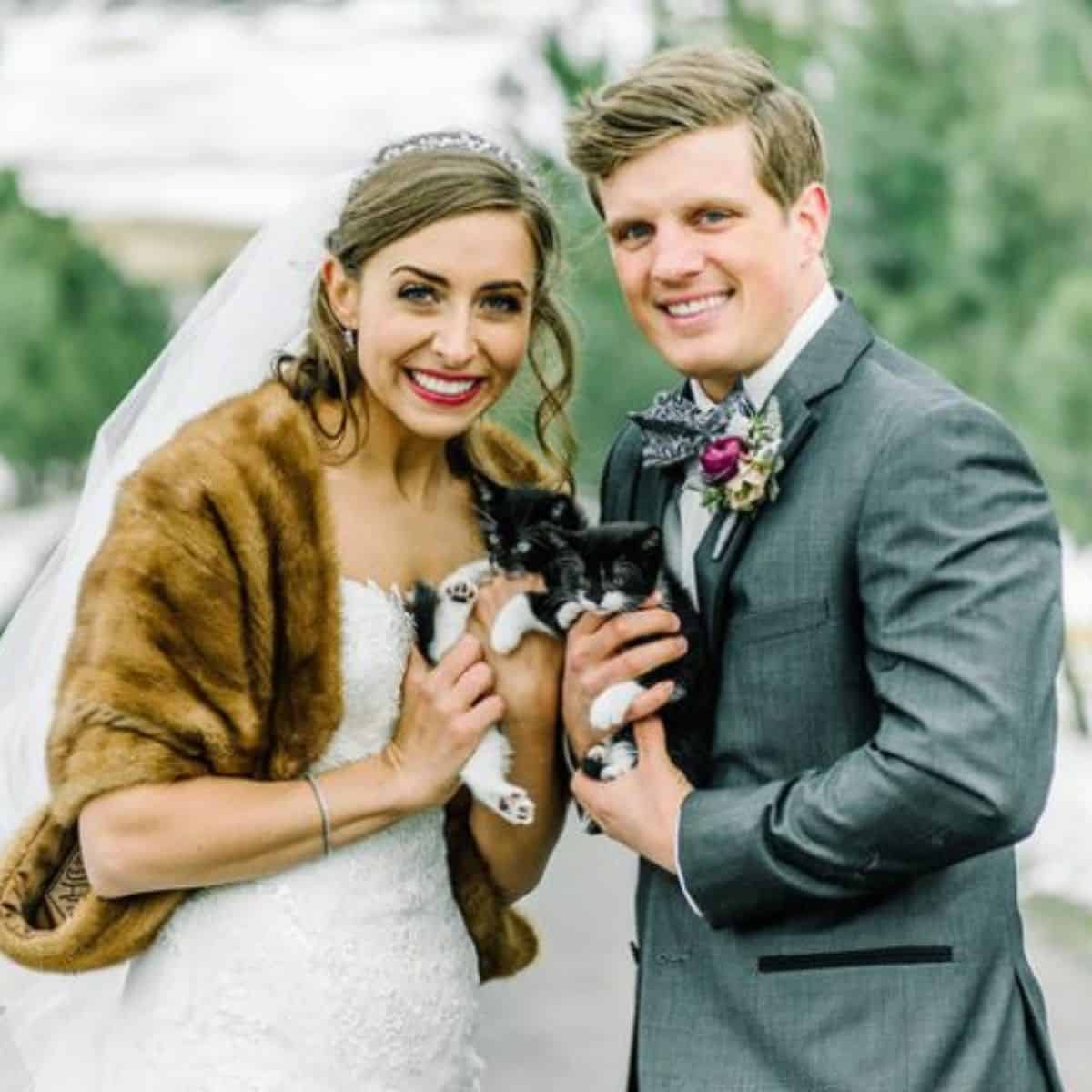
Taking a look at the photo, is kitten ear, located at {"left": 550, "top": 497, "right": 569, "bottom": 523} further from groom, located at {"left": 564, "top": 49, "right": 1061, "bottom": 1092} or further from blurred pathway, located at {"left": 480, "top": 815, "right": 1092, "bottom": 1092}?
blurred pathway, located at {"left": 480, "top": 815, "right": 1092, "bottom": 1092}

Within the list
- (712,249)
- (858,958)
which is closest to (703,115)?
(712,249)

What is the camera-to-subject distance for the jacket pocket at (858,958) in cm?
305

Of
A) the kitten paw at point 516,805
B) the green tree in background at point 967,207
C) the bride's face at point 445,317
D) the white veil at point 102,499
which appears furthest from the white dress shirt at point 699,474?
the green tree in background at point 967,207

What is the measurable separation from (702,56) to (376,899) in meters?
1.53

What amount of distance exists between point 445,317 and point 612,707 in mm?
717

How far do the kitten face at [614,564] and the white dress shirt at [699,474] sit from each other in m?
0.04

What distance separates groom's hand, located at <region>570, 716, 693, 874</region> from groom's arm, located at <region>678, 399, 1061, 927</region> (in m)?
0.20

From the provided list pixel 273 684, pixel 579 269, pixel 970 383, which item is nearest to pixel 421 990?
pixel 273 684

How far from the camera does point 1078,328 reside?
1180cm

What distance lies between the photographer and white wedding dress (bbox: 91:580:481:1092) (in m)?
3.54

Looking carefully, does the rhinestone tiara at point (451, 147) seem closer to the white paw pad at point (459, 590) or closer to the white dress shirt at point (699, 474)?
the white dress shirt at point (699, 474)

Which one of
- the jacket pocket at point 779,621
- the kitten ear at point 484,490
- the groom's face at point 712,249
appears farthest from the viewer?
the kitten ear at point 484,490

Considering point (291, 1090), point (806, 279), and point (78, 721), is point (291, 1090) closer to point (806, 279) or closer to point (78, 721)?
point (78, 721)

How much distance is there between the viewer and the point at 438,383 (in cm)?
354
